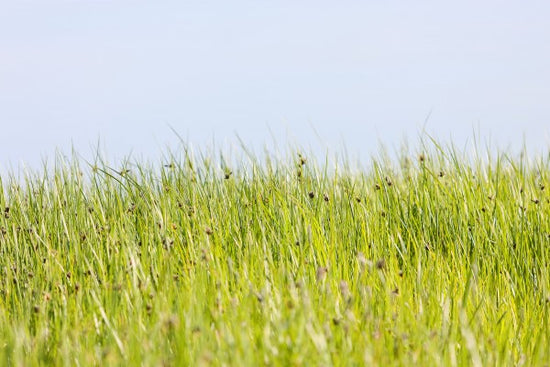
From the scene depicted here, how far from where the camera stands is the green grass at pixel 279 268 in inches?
118

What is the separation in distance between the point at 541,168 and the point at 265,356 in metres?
4.87

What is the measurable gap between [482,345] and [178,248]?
221cm

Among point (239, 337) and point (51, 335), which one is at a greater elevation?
point (51, 335)

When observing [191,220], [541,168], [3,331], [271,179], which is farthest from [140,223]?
[541,168]

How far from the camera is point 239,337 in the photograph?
9.29ft

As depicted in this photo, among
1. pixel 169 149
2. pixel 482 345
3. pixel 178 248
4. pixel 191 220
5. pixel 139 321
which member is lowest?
pixel 482 345

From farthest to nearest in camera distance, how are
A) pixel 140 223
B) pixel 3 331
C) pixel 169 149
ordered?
pixel 169 149 → pixel 140 223 → pixel 3 331

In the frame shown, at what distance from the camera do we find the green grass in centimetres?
300

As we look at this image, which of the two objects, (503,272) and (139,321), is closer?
(139,321)

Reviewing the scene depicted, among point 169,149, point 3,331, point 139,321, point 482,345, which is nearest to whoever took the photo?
point 139,321

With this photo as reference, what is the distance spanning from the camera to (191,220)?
5.50m

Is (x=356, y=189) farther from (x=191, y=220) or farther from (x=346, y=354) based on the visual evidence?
(x=346, y=354)

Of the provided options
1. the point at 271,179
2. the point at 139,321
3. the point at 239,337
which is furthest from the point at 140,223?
the point at 239,337

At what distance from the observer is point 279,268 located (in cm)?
399
